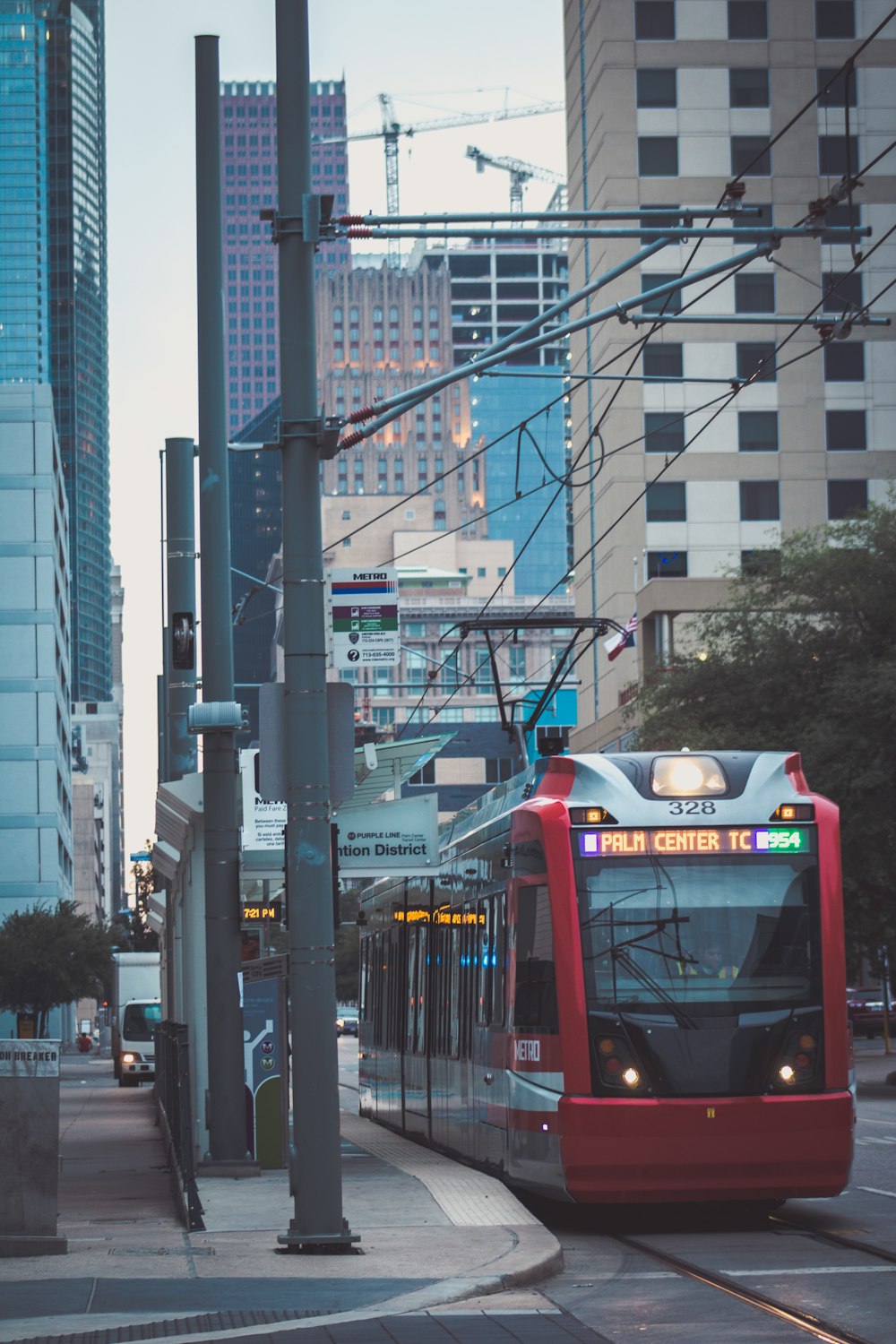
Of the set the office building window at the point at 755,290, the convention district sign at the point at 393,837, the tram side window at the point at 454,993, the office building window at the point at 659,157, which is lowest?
the tram side window at the point at 454,993

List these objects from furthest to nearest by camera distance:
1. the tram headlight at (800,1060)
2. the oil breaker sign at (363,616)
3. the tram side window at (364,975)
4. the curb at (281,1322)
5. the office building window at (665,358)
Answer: the office building window at (665,358) → the tram side window at (364,975) → the oil breaker sign at (363,616) → the tram headlight at (800,1060) → the curb at (281,1322)

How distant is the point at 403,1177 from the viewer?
16609 millimetres

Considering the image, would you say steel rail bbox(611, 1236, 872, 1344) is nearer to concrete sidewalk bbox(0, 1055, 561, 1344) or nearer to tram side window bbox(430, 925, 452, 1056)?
concrete sidewalk bbox(0, 1055, 561, 1344)

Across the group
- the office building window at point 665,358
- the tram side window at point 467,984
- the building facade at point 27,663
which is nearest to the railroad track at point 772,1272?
the tram side window at point 467,984

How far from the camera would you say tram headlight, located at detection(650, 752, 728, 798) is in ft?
46.7


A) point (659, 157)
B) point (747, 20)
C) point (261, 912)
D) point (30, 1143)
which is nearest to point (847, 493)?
point (659, 157)

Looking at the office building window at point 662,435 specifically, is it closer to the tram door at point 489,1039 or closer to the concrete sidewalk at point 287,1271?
the tram door at point 489,1039

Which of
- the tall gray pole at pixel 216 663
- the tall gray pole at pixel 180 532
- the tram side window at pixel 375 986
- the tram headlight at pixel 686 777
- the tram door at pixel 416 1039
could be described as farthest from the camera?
the tram side window at pixel 375 986

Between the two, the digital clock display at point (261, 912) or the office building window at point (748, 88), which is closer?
the digital clock display at point (261, 912)

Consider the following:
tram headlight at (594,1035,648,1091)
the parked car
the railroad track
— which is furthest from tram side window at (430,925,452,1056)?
the parked car

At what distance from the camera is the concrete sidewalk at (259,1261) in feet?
31.8

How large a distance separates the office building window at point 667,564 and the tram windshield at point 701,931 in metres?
56.8

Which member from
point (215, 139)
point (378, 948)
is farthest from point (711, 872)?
point (378, 948)

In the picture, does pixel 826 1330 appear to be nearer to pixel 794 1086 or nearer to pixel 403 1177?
pixel 794 1086
